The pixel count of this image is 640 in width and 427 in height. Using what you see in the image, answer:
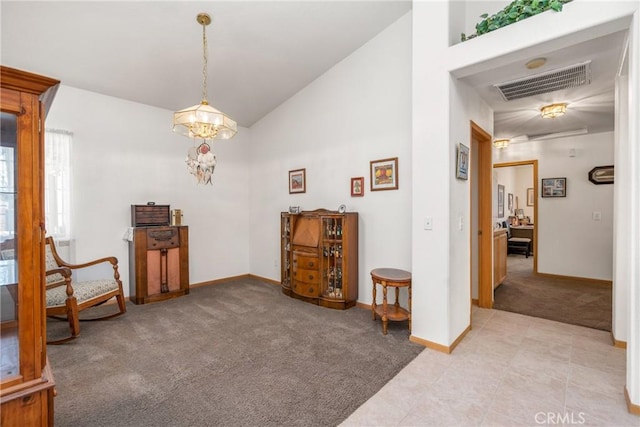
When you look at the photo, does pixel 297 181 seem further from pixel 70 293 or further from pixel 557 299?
pixel 557 299

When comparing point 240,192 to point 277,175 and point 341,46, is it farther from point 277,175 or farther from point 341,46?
point 341,46

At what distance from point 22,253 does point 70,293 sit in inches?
82.5

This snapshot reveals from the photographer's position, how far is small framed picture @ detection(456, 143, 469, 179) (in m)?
2.71

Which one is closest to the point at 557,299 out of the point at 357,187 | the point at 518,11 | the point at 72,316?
the point at 357,187

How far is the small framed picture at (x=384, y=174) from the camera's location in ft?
11.6

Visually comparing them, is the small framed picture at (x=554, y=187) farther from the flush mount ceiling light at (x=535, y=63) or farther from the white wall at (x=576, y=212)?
the flush mount ceiling light at (x=535, y=63)

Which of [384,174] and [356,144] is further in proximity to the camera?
[356,144]

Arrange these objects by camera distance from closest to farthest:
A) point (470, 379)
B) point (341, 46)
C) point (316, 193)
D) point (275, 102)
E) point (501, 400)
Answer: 1. point (501, 400)
2. point (470, 379)
3. point (341, 46)
4. point (316, 193)
5. point (275, 102)

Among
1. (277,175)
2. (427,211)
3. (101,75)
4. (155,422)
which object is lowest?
(155,422)

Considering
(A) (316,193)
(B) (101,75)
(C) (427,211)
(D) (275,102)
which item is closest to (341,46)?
(D) (275,102)

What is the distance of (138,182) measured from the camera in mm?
4227

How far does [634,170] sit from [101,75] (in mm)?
4981

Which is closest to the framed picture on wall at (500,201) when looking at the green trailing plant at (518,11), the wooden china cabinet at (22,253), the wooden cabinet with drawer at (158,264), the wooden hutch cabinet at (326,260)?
the wooden hutch cabinet at (326,260)

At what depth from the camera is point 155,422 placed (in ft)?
5.81
